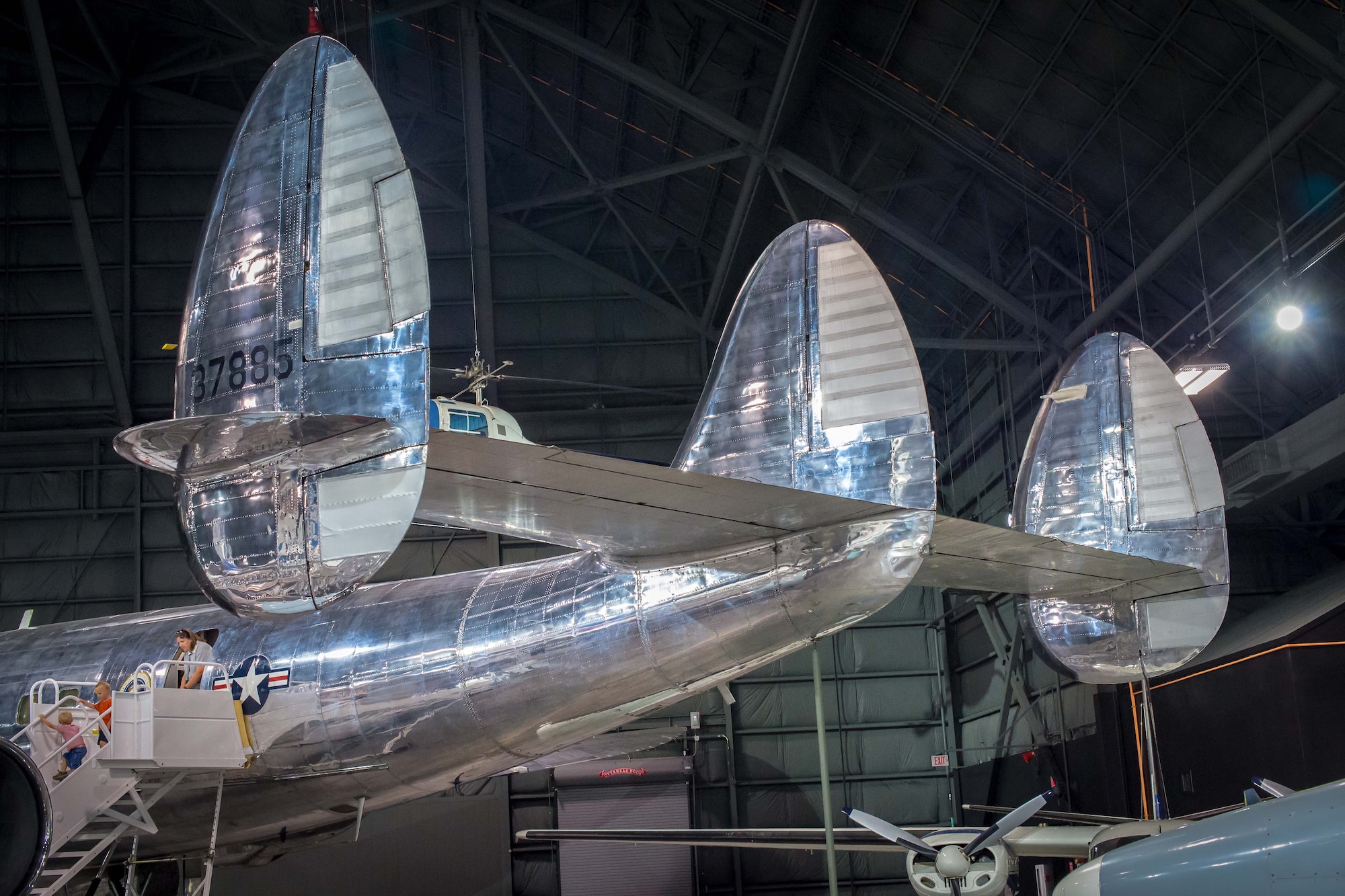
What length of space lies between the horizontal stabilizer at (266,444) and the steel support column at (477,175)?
57.8 feet

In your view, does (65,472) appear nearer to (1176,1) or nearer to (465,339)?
(465,339)

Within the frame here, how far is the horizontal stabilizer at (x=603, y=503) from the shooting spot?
600 centimetres

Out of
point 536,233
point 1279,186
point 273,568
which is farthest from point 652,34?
point 273,568

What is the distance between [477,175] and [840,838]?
17.0 m

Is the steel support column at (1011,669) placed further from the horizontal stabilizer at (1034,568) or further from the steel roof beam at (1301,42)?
the steel roof beam at (1301,42)

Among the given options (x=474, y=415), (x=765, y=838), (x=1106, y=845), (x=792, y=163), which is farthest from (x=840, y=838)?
(x=792, y=163)

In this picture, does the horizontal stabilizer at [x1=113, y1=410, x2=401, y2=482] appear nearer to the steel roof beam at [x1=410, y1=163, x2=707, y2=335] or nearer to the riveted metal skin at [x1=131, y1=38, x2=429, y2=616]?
the riveted metal skin at [x1=131, y1=38, x2=429, y2=616]

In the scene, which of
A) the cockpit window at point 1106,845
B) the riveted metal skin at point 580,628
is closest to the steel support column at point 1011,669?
the cockpit window at point 1106,845

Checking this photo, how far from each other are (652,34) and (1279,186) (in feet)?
41.6

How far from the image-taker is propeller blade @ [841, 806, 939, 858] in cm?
1102

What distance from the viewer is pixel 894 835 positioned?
36.8 ft

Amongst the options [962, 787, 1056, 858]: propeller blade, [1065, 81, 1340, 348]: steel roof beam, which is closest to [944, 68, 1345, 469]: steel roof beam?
[1065, 81, 1340, 348]: steel roof beam

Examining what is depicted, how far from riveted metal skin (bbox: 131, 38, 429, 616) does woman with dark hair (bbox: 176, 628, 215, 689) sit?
14.4 ft

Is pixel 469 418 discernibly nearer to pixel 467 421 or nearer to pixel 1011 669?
pixel 467 421
